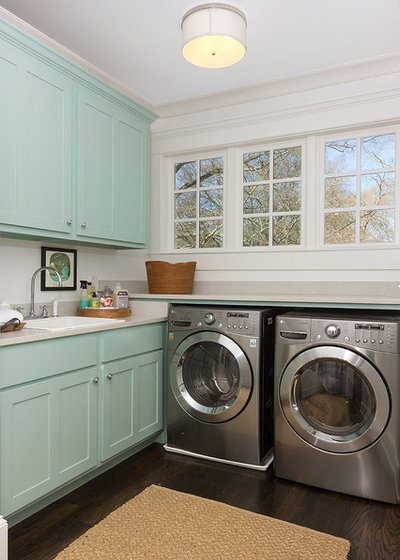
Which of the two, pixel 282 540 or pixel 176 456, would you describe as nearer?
pixel 282 540

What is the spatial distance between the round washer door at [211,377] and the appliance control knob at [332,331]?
20.9 inches

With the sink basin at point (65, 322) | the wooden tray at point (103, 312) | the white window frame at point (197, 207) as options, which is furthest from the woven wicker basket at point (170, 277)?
the sink basin at point (65, 322)

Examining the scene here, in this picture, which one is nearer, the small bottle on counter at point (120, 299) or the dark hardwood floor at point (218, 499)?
the dark hardwood floor at point (218, 499)

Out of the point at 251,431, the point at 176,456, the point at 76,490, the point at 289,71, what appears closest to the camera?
the point at 76,490

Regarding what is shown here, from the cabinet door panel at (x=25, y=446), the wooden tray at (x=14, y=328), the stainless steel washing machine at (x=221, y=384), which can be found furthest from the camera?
the stainless steel washing machine at (x=221, y=384)

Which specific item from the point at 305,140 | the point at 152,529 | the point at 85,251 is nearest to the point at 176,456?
the point at 152,529

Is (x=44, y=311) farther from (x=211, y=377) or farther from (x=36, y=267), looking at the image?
(x=211, y=377)

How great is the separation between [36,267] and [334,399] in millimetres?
1982

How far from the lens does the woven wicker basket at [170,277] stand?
3.25 m

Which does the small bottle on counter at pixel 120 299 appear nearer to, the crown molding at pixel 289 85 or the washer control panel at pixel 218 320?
the washer control panel at pixel 218 320

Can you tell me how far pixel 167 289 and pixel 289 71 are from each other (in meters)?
1.78

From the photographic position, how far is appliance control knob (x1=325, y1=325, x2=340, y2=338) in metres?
2.34

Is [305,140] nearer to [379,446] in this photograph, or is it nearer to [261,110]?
[261,110]

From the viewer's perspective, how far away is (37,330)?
2148 mm
